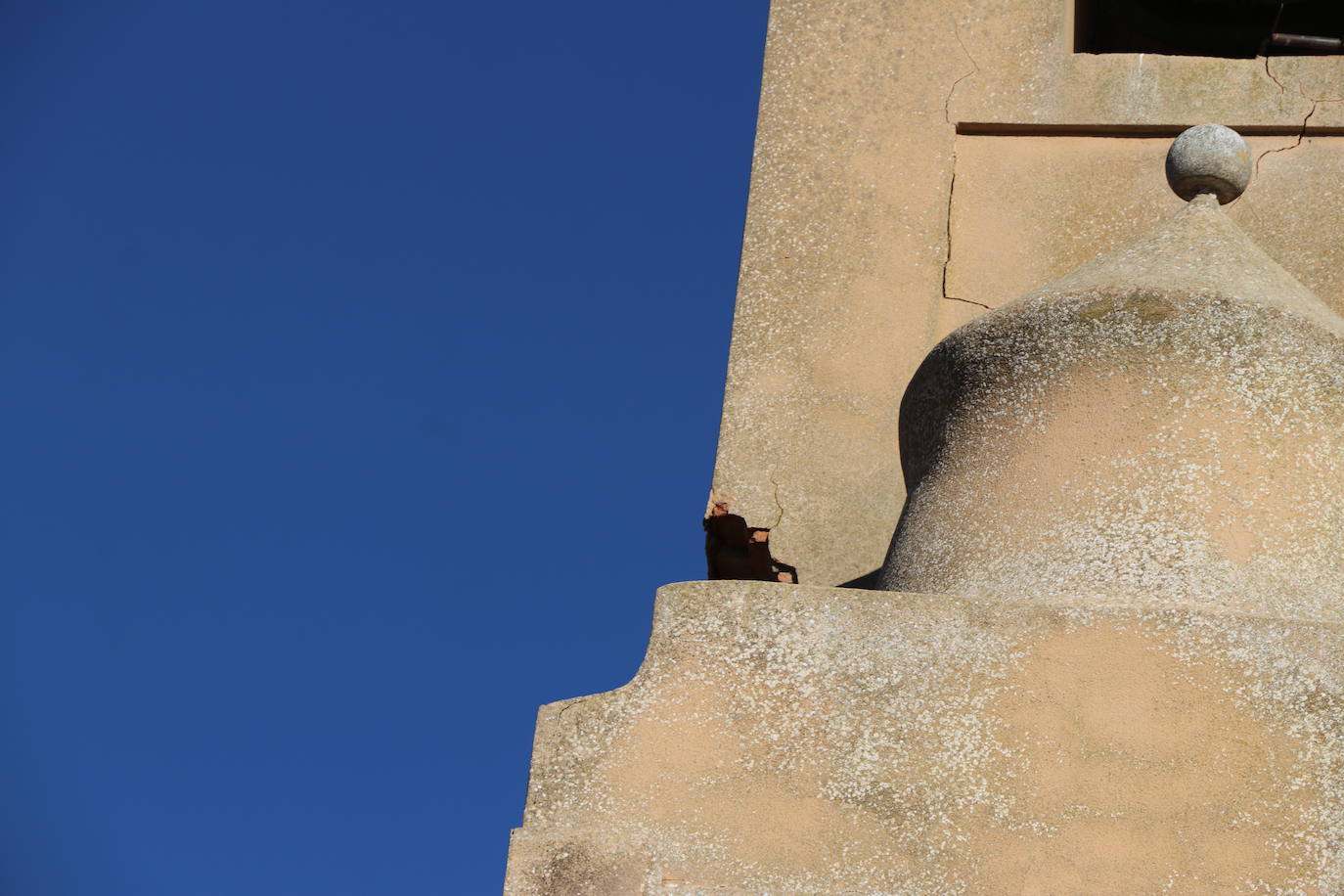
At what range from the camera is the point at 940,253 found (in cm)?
622

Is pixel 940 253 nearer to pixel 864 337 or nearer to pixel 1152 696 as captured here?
pixel 864 337

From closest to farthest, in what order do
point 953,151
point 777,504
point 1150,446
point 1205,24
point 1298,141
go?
point 1150,446
point 777,504
point 1298,141
point 953,151
point 1205,24

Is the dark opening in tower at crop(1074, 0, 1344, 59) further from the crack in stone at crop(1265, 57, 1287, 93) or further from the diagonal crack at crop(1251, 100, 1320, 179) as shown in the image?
the diagonal crack at crop(1251, 100, 1320, 179)

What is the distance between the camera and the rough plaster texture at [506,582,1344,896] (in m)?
3.81

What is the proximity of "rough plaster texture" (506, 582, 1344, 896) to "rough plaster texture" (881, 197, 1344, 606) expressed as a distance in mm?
161

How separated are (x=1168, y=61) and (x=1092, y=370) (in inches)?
96.2

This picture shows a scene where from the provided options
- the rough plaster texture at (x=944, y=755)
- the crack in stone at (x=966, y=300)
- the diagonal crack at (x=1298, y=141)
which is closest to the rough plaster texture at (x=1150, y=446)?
the rough plaster texture at (x=944, y=755)

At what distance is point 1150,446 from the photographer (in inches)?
170

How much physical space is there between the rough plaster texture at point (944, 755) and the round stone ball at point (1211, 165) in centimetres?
139

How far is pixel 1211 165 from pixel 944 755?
1.88 m

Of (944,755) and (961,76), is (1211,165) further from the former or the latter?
(944,755)

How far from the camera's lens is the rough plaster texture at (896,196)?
581 cm

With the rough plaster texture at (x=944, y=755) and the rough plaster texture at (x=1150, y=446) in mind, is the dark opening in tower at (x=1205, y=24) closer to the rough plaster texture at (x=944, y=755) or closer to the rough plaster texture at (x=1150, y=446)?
the rough plaster texture at (x=1150, y=446)

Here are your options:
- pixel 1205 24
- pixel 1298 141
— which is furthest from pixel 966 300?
pixel 1205 24
